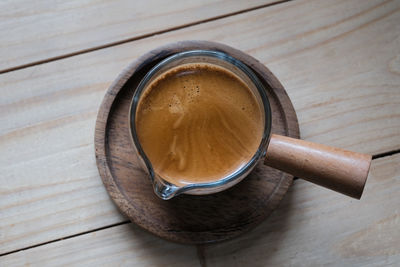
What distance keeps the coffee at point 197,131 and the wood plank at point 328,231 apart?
14 cm

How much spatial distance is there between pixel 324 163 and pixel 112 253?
1.16 feet

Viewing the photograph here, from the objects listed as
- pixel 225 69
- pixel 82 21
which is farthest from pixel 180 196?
pixel 82 21

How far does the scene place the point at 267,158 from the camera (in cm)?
54

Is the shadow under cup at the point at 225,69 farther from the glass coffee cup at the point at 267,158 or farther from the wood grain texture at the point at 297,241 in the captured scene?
the wood grain texture at the point at 297,241

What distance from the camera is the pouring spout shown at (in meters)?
0.56

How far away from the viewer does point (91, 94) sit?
2.28ft

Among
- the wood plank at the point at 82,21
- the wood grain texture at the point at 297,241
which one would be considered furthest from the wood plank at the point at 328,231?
the wood plank at the point at 82,21

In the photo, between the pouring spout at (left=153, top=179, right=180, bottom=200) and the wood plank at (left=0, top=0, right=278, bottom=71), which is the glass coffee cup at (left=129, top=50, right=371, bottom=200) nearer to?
the pouring spout at (left=153, top=179, right=180, bottom=200)

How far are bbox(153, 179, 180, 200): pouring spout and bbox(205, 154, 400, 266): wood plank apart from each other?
156mm

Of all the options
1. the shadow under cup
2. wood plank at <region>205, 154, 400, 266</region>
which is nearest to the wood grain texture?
wood plank at <region>205, 154, 400, 266</region>

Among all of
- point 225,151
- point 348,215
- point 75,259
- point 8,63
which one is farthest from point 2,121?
point 348,215

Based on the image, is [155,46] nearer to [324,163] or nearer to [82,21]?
[82,21]

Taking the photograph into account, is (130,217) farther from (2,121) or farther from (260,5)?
(260,5)

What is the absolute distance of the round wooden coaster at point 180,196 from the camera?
2.07 ft
